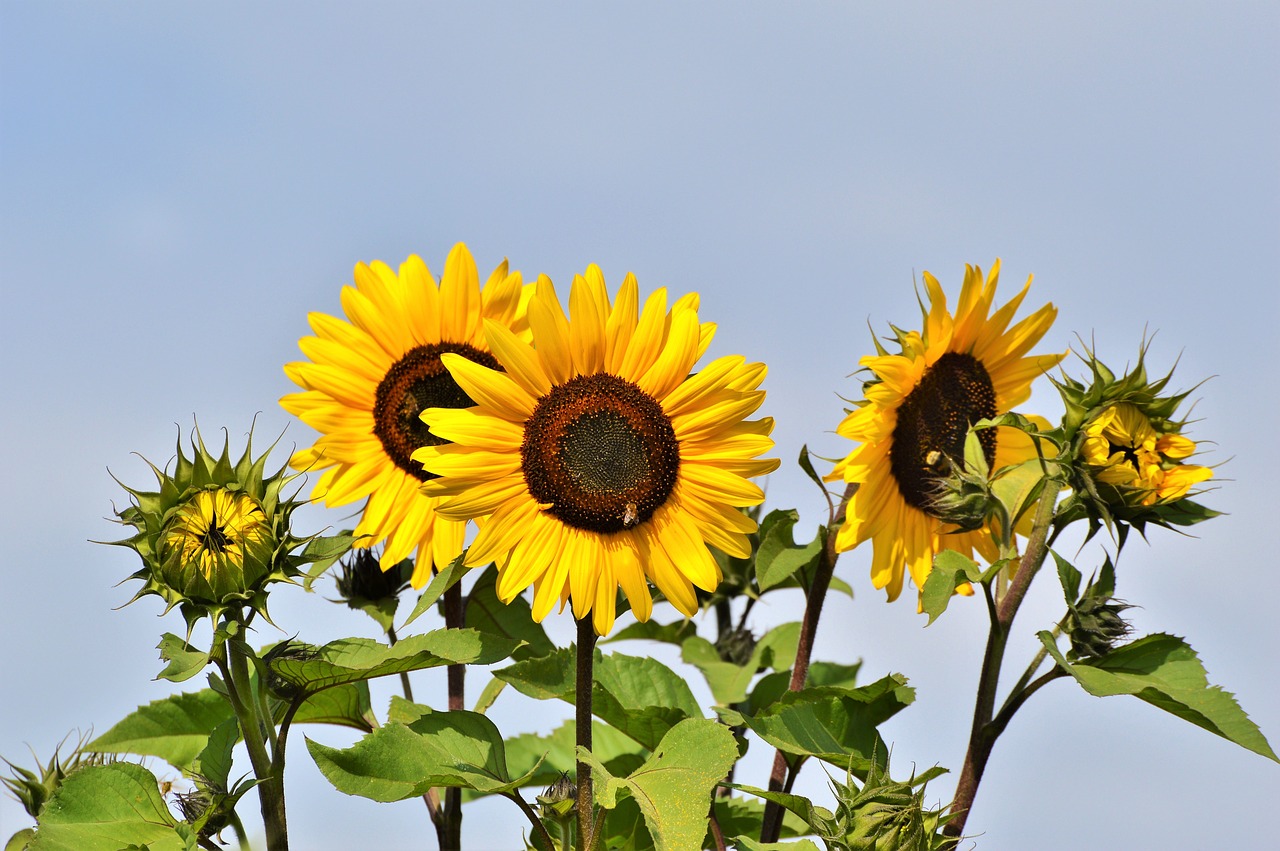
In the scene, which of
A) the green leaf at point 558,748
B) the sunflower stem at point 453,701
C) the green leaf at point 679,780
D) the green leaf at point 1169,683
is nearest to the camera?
the green leaf at point 679,780

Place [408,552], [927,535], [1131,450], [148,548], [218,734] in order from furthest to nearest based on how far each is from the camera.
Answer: [927,535] → [408,552] → [1131,450] → [218,734] → [148,548]

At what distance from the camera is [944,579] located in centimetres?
287

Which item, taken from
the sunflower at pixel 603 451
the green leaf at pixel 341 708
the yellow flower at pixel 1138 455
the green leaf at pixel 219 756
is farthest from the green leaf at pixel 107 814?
the yellow flower at pixel 1138 455

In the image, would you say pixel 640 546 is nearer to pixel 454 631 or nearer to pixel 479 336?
pixel 454 631

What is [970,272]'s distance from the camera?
333 cm

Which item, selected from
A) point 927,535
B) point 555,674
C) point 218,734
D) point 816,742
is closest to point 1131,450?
point 927,535

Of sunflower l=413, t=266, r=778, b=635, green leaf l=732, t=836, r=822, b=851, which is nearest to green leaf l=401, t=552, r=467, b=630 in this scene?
sunflower l=413, t=266, r=778, b=635

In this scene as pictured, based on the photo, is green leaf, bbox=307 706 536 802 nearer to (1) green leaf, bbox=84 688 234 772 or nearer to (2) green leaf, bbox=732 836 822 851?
(2) green leaf, bbox=732 836 822 851

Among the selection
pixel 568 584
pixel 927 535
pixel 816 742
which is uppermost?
pixel 927 535

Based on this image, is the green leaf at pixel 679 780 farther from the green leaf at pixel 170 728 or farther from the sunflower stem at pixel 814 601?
the green leaf at pixel 170 728

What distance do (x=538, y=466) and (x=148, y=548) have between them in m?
0.70

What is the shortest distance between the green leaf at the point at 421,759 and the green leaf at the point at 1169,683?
114 centimetres

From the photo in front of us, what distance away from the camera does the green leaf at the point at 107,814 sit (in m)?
2.56

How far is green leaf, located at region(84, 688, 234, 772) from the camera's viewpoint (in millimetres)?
3186
